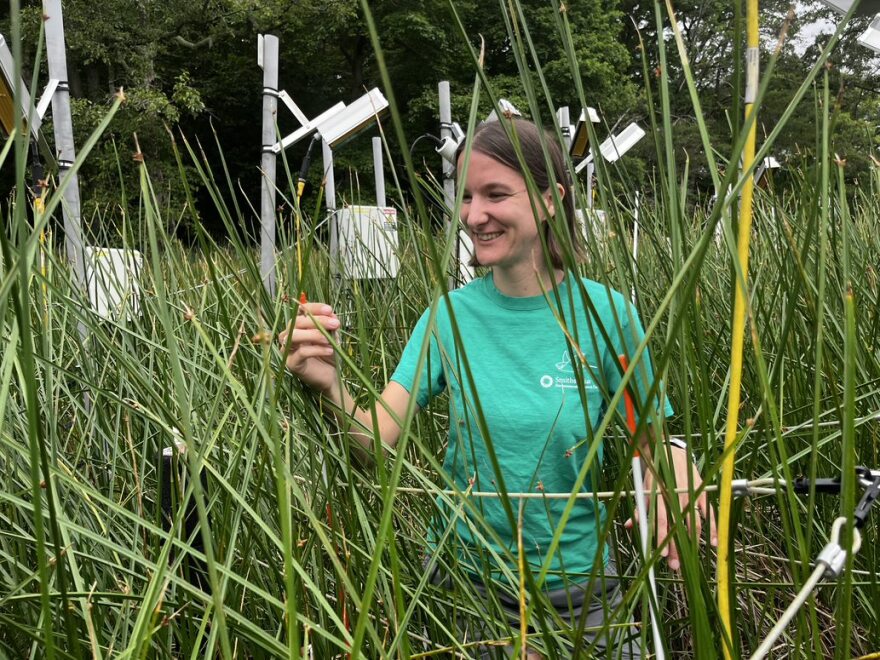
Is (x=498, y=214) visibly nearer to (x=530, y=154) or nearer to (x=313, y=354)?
(x=530, y=154)

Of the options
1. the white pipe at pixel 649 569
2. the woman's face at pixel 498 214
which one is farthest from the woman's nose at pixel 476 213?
the white pipe at pixel 649 569

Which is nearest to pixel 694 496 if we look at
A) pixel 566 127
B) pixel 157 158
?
pixel 566 127

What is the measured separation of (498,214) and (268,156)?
974 mm

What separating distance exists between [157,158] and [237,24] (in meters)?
4.44

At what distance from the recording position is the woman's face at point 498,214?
1191mm

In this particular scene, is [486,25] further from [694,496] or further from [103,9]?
[694,496]

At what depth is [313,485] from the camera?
0.73 metres

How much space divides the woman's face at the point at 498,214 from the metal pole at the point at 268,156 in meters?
0.38

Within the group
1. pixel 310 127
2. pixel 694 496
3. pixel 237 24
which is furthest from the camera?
pixel 237 24

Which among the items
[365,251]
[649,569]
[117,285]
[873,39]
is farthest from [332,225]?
[649,569]

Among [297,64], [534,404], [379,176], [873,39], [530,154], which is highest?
[297,64]

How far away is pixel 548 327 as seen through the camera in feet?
3.98

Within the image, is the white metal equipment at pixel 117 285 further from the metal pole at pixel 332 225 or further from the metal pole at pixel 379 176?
the metal pole at pixel 379 176

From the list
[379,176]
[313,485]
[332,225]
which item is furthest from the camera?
[379,176]
